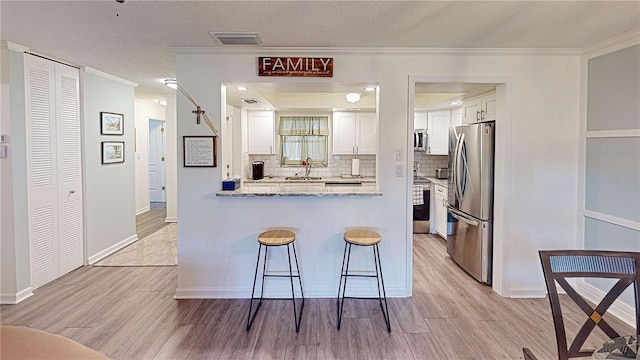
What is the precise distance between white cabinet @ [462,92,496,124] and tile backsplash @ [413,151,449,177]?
2165 mm

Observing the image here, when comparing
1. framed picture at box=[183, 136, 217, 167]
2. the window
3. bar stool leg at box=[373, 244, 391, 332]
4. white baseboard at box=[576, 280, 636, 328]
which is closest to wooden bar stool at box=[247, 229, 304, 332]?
bar stool leg at box=[373, 244, 391, 332]

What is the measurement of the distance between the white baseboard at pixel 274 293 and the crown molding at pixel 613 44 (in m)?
2.82

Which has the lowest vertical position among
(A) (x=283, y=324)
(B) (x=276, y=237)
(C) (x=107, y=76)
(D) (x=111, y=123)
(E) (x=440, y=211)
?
(A) (x=283, y=324)

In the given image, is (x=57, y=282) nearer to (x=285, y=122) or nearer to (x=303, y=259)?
(x=303, y=259)

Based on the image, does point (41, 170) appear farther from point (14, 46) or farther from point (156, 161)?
point (156, 161)

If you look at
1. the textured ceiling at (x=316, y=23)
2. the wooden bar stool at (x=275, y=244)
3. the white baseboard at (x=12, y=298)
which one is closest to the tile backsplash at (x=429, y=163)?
the textured ceiling at (x=316, y=23)

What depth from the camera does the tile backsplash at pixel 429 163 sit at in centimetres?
640

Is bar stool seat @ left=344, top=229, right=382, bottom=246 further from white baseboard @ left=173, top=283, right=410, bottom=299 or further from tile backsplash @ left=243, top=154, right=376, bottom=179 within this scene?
tile backsplash @ left=243, top=154, right=376, bottom=179

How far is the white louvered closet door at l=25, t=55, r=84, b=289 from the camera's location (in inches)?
134

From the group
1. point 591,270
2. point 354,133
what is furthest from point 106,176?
point 591,270

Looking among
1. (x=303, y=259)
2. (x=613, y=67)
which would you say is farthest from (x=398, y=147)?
(x=613, y=67)

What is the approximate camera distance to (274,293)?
131 inches

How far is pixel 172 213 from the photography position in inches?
257

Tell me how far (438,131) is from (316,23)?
3.91m
